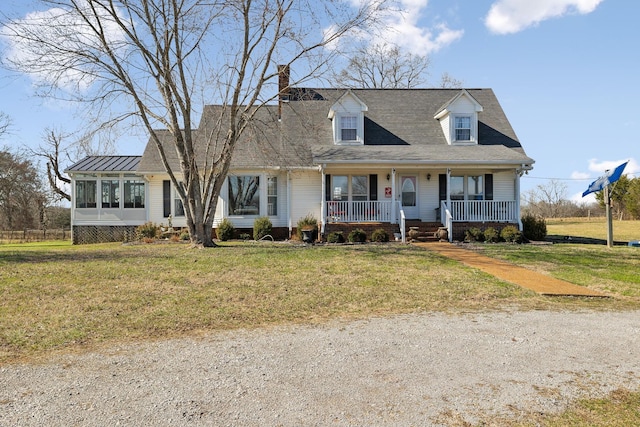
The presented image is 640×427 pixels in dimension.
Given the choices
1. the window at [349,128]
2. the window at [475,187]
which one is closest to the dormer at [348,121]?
the window at [349,128]

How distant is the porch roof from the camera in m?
17.7

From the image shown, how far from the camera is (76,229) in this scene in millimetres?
21984

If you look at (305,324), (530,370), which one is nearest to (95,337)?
(305,324)

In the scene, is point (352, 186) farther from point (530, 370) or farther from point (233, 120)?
point (530, 370)

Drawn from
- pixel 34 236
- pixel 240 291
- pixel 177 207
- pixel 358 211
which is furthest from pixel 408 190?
pixel 34 236

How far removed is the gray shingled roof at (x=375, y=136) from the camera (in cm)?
1825

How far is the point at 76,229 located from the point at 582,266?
21.1 m

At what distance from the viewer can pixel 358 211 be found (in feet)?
60.6

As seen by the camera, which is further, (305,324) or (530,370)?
(305,324)

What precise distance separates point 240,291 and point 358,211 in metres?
10.6

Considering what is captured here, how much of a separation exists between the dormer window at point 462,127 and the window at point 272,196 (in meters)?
8.54

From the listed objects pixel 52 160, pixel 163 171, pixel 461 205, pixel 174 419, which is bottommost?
pixel 174 419

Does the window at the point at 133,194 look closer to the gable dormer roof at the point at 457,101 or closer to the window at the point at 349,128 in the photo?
the window at the point at 349,128

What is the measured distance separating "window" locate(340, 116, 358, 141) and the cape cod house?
5 cm
